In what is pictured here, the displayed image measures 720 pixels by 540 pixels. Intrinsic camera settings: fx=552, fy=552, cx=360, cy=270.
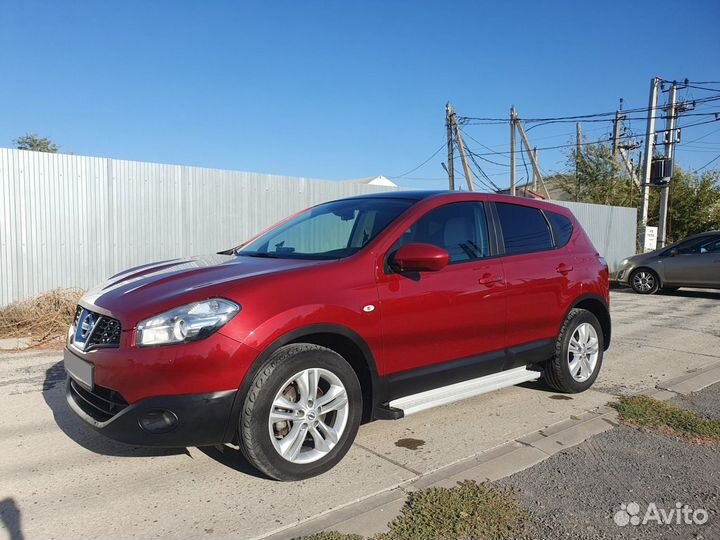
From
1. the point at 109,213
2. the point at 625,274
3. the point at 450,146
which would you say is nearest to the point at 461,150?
the point at 450,146

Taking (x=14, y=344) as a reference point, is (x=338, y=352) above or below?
above

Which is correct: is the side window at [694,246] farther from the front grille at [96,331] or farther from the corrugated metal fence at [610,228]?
the front grille at [96,331]

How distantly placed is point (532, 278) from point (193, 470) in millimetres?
2914

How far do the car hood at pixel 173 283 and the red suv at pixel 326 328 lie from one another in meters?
0.01

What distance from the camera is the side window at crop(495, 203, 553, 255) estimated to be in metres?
4.55

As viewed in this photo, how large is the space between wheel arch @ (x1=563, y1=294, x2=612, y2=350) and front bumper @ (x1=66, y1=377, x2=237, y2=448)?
3.24 meters

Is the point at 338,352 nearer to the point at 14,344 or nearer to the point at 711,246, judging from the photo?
the point at 14,344

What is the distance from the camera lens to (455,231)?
420 cm

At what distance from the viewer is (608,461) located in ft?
11.7

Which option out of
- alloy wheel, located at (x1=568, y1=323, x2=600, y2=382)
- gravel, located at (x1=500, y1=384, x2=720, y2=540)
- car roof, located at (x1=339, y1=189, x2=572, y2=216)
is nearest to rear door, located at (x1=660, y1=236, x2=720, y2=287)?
alloy wheel, located at (x1=568, y1=323, x2=600, y2=382)

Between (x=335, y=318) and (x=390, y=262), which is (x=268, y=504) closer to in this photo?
(x=335, y=318)

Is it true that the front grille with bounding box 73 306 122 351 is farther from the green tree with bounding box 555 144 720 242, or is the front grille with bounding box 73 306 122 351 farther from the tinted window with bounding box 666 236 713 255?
the green tree with bounding box 555 144 720 242

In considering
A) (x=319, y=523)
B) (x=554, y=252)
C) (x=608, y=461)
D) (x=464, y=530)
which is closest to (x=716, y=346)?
(x=554, y=252)

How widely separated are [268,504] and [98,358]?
1223 mm
